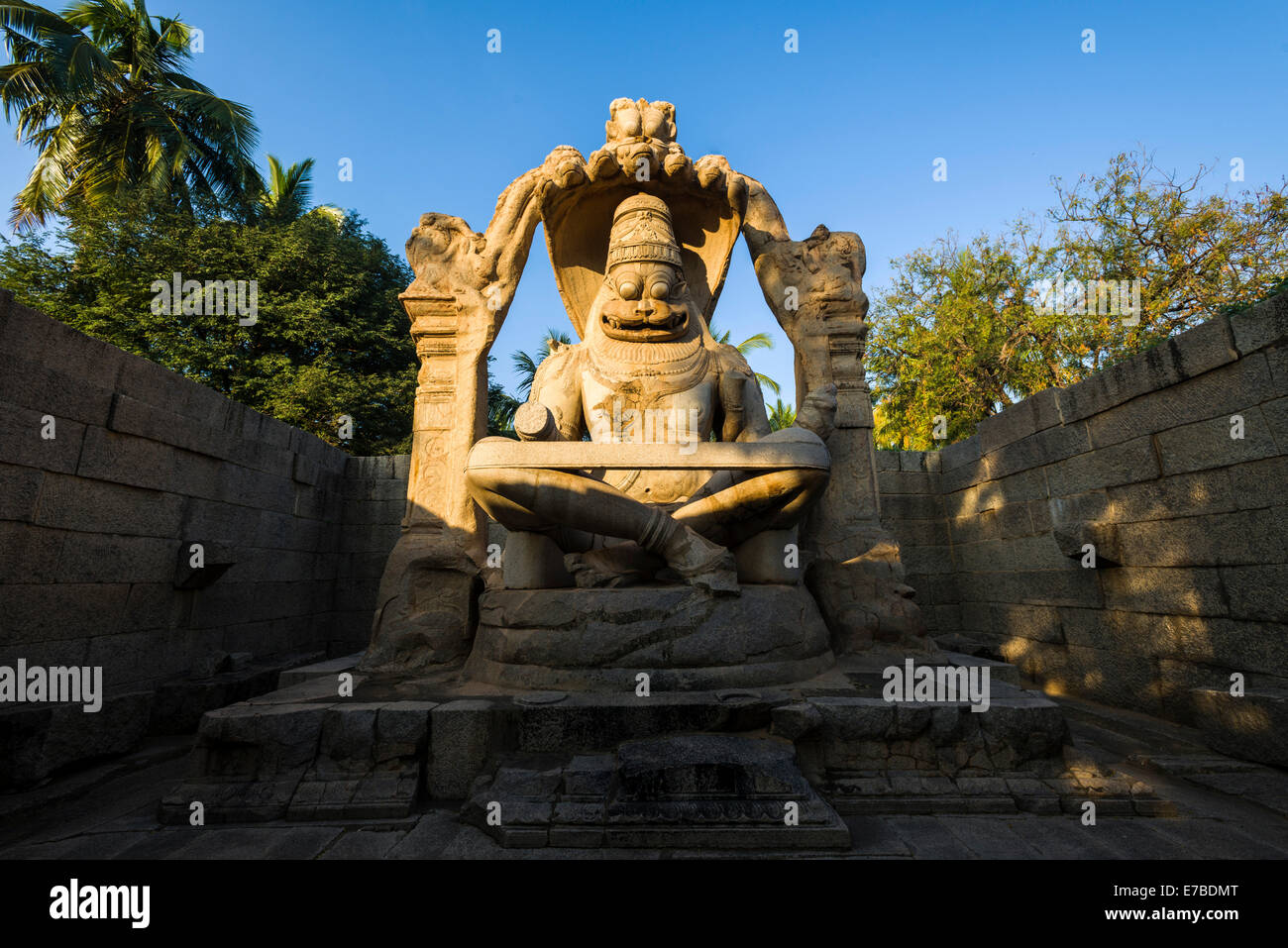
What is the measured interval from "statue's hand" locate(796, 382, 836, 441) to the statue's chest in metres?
0.70

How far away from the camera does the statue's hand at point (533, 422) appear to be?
3.40 meters

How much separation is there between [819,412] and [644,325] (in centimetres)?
140

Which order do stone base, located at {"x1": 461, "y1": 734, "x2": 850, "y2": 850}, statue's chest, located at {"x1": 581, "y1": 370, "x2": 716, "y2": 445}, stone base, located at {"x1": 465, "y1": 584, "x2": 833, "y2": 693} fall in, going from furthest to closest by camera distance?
statue's chest, located at {"x1": 581, "y1": 370, "x2": 716, "y2": 445} < stone base, located at {"x1": 465, "y1": 584, "x2": 833, "y2": 693} < stone base, located at {"x1": 461, "y1": 734, "x2": 850, "y2": 850}

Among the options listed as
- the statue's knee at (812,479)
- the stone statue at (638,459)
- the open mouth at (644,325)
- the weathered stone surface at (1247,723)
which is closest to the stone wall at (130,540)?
the stone statue at (638,459)

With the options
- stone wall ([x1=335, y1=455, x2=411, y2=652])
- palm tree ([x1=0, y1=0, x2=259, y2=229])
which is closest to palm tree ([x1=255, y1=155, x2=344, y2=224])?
palm tree ([x1=0, y1=0, x2=259, y2=229])

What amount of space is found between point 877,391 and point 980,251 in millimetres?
5042

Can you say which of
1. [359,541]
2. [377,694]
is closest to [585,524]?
[377,694]

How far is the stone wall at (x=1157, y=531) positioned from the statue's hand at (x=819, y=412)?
93.3 inches

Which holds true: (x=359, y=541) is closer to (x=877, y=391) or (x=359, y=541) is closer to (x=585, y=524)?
(x=585, y=524)

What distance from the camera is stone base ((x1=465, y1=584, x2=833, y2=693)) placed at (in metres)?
A: 2.98

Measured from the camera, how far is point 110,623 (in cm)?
418

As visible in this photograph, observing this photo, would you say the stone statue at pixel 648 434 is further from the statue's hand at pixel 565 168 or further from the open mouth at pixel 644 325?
the statue's hand at pixel 565 168

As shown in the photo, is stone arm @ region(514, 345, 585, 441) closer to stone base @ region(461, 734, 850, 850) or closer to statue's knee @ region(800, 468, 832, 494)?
statue's knee @ region(800, 468, 832, 494)

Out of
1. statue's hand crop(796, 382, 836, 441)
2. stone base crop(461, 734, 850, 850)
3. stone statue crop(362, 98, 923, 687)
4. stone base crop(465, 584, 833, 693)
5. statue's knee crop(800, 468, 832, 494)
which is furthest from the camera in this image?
statue's hand crop(796, 382, 836, 441)
